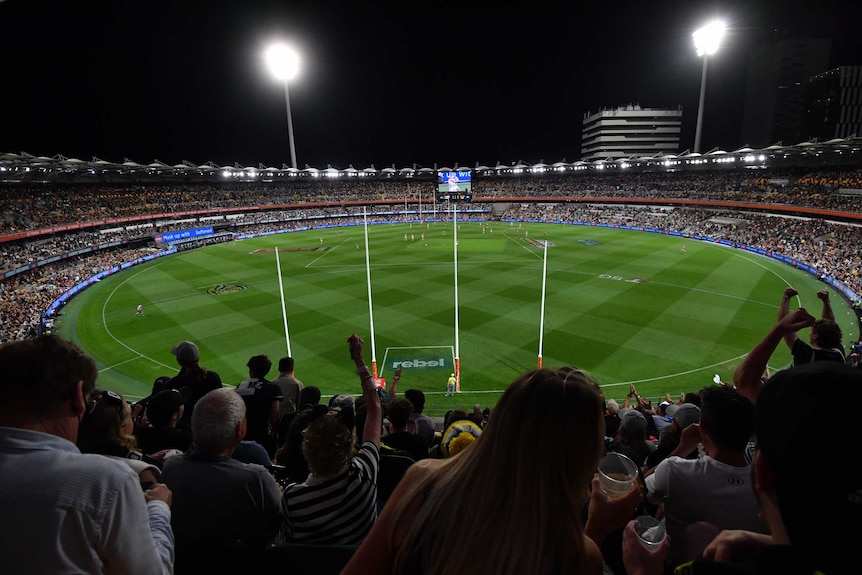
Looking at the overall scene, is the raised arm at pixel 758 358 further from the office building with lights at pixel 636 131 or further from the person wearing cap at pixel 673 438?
the office building with lights at pixel 636 131

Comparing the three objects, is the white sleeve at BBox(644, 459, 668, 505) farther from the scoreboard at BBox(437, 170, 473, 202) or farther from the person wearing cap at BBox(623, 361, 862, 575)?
the scoreboard at BBox(437, 170, 473, 202)

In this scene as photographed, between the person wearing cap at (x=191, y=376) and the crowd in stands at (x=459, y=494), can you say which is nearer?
the crowd in stands at (x=459, y=494)

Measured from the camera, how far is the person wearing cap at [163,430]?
18.8ft

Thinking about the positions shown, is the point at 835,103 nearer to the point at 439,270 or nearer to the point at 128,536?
the point at 439,270

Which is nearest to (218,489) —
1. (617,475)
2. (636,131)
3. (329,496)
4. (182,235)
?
(329,496)

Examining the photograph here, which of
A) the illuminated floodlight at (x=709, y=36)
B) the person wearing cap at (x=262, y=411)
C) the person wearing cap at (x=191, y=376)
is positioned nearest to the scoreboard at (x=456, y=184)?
the illuminated floodlight at (x=709, y=36)

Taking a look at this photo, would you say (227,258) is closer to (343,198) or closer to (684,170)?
(343,198)

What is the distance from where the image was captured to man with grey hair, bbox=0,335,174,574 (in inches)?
75.7

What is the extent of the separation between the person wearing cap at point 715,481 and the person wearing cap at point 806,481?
210 cm

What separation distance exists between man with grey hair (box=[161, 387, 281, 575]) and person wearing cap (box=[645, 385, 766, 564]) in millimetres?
3232

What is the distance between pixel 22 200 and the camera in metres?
53.2

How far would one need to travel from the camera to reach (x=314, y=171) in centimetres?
9075

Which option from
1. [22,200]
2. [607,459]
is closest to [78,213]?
[22,200]

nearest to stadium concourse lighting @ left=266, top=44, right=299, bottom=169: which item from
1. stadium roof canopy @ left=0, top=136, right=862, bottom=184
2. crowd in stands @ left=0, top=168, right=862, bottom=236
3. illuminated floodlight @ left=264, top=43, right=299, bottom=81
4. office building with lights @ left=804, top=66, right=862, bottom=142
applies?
illuminated floodlight @ left=264, top=43, right=299, bottom=81
